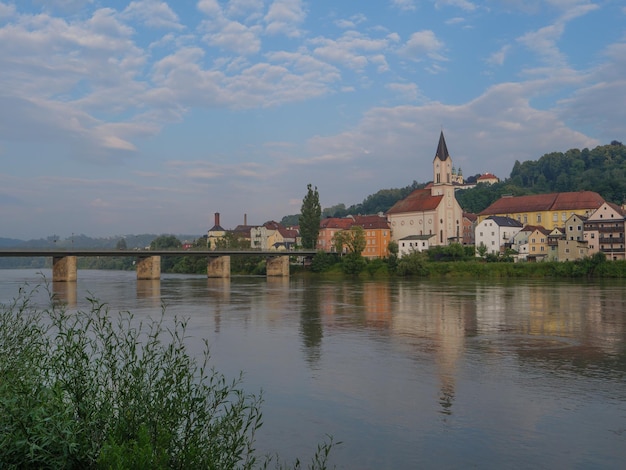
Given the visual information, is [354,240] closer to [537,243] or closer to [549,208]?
[537,243]

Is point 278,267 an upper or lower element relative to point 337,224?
lower

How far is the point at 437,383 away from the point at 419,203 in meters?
101

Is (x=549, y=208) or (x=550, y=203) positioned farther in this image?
(x=550, y=203)

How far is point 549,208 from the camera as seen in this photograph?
104000 mm

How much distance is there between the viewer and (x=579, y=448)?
1123 cm

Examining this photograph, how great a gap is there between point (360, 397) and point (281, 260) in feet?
273

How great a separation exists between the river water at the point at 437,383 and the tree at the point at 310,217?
69.0m

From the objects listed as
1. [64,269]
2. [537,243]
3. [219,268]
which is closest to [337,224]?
[219,268]

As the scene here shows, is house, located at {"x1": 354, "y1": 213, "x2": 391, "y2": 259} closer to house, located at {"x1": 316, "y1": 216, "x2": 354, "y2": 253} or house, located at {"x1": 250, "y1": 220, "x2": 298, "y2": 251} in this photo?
house, located at {"x1": 316, "y1": 216, "x2": 354, "y2": 253}

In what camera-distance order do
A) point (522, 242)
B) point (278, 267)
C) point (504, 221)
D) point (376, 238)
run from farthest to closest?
point (376, 238) → point (504, 221) → point (278, 267) → point (522, 242)

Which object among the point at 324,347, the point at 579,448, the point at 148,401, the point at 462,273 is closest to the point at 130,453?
the point at 148,401

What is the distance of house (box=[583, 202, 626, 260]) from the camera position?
8169 centimetres

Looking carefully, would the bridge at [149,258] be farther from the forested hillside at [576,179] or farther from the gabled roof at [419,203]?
the forested hillside at [576,179]

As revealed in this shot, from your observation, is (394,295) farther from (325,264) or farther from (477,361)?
(325,264)
